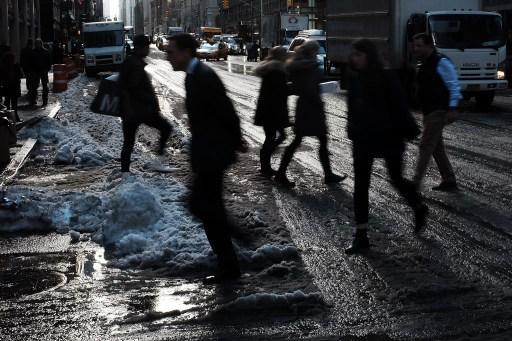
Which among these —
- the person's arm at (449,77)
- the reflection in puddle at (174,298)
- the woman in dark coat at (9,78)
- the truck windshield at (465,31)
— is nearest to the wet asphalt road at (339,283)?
the reflection in puddle at (174,298)

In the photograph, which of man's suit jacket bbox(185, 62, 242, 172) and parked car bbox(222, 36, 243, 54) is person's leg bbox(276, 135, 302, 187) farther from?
parked car bbox(222, 36, 243, 54)

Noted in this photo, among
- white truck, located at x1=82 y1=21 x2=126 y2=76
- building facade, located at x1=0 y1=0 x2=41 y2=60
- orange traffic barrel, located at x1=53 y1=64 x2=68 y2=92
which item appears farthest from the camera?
white truck, located at x1=82 y1=21 x2=126 y2=76

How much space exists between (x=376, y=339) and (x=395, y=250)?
7.37ft

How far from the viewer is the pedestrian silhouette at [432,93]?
30.4 feet

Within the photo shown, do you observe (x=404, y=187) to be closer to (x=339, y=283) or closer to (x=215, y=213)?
(x=339, y=283)

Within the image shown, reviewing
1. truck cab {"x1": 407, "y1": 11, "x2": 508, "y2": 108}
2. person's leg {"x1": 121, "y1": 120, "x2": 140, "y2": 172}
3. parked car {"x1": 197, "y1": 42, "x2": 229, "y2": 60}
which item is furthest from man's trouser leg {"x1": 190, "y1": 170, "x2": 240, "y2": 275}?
parked car {"x1": 197, "y1": 42, "x2": 229, "y2": 60}

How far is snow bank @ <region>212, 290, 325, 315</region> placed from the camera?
18.8 feet

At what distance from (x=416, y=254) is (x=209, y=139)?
84.0 inches

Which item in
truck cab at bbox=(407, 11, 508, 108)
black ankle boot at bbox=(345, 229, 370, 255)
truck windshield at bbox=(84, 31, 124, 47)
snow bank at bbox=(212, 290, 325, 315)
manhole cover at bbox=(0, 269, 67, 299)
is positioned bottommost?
manhole cover at bbox=(0, 269, 67, 299)

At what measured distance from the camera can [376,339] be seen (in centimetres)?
510

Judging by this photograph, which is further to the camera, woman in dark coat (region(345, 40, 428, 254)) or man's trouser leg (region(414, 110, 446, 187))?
man's trouser leg (region(414, 110, 446, 187))

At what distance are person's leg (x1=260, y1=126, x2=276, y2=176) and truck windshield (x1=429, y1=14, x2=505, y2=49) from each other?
11422mm

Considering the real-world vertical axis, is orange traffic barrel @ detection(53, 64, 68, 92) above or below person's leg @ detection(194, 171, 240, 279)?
above

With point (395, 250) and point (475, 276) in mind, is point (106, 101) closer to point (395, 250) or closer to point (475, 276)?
point (395, 250)
